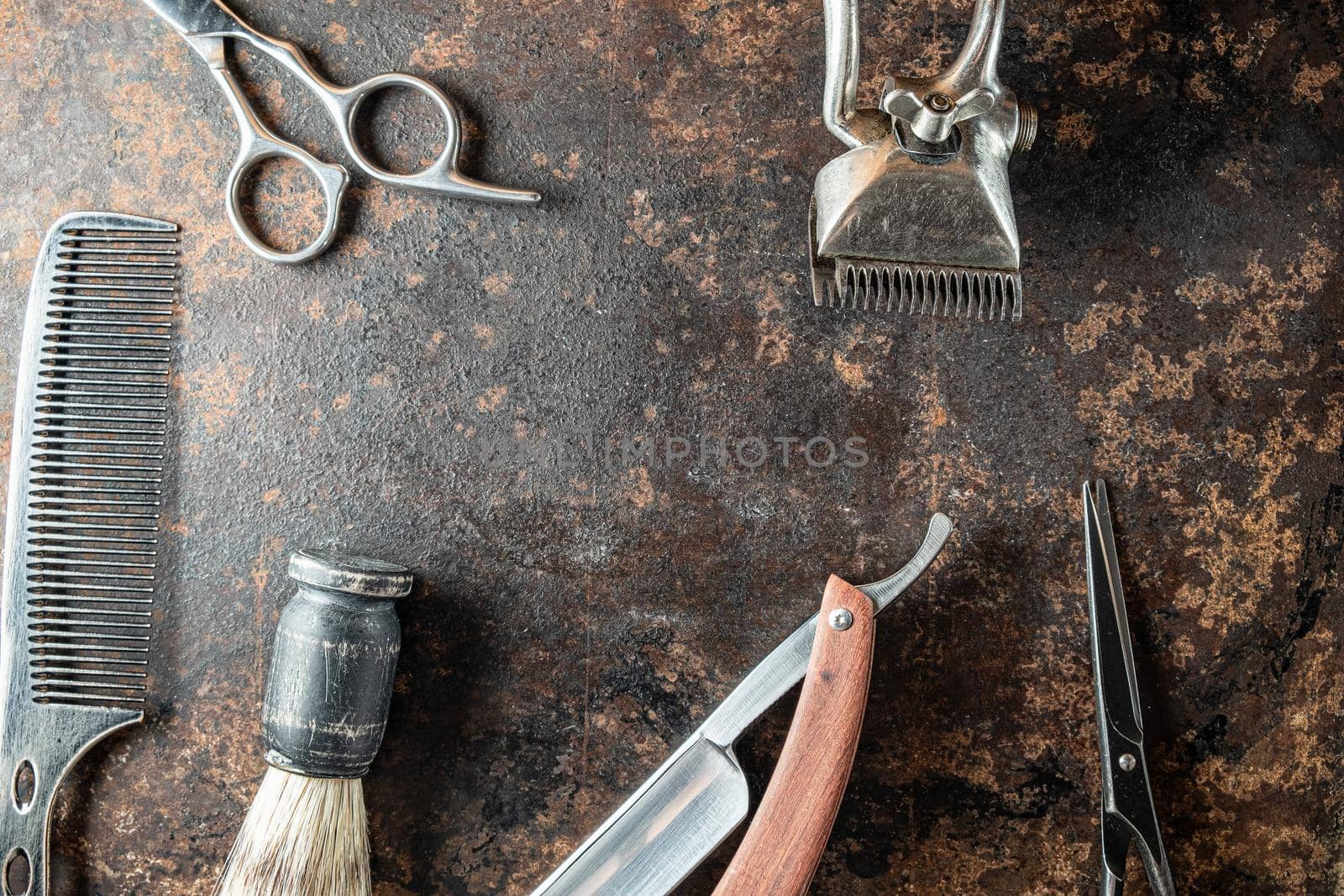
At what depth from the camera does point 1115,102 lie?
5.85 feet

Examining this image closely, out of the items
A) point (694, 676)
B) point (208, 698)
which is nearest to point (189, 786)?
point (208, 698)

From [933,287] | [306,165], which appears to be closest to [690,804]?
[933,287]

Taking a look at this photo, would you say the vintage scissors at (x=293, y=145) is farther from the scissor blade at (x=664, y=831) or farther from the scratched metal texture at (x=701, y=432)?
the scissor blade at (x=664, y=831)

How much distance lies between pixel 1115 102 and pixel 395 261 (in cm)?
140

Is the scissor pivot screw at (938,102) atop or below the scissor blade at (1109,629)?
atop

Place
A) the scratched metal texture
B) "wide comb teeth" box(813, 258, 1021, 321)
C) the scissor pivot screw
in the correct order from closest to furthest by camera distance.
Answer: the scissor pivot screw, "wide comb teeth" box(813, 258, 1021, 321), the scratched metal texture

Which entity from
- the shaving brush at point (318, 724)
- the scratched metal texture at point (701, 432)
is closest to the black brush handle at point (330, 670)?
the shaving brush at point (318, 724)

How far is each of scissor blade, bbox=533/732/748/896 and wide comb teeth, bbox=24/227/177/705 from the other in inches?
34.8

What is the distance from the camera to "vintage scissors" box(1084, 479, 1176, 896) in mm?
1623

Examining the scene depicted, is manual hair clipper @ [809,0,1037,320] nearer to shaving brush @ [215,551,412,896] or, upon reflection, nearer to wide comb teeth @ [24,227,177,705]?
shaving brush @ [215,551,412,896]

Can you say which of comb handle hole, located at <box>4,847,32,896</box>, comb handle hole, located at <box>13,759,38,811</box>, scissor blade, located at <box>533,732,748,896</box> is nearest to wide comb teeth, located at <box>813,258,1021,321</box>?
scissor blade, located at <box>533,732,748,896</box>

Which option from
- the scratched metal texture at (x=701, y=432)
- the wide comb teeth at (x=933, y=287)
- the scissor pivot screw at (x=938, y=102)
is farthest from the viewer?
the scratched metal texture at (x=701, y=432)

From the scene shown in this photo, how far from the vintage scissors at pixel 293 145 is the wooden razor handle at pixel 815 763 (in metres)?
0.94

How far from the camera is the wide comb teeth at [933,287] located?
1614 millimetres
